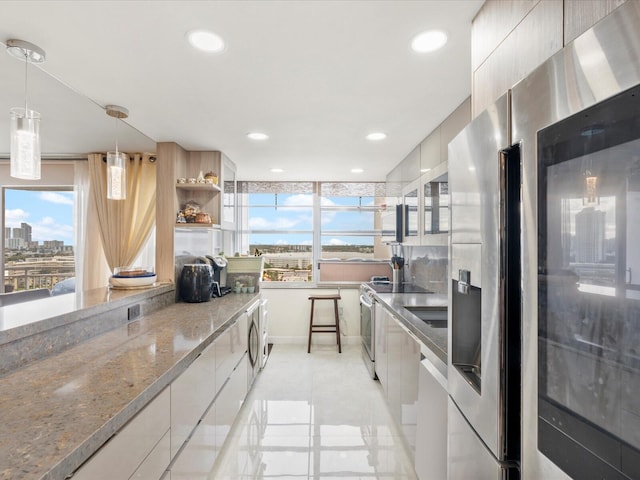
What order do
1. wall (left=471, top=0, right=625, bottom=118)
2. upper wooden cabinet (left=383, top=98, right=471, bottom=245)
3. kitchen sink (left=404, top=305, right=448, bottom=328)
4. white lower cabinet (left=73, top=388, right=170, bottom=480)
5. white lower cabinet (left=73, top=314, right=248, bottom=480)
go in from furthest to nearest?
1. kitchen sink (left=404, top=305, right=448, bottom=328)
2. upper wooden cabinet (left=383, top=98, right=471, bottom=245)
3. white lower cabinet (left=73, top=314, right=248, bottom=480)
4. white lower cabinet (left=73, top=388, right=170, bottom=480)
5. wall (left=471, top=0, right=625, bottom=118)

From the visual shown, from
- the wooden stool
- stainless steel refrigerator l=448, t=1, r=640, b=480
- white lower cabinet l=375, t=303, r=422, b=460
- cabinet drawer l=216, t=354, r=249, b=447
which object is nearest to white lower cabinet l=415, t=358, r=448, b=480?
white lower cabinet l=375, t=303, r=422, b=460

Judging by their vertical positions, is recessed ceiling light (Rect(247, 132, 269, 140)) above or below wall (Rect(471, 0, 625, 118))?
above

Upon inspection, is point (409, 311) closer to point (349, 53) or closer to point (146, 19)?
point (349, 53)

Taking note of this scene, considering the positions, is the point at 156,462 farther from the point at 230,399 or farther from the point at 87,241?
the point at 87,241

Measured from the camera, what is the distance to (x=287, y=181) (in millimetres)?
5090

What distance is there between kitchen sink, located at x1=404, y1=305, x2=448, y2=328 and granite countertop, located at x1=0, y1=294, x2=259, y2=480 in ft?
4.79

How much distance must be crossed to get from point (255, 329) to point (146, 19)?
271 centimetres

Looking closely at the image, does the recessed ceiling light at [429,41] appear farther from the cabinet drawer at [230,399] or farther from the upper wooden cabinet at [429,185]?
the cabinet drawer at [230,399]

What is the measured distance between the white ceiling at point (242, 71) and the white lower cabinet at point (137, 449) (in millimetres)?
1537

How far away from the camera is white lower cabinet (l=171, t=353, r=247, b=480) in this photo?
61.8 inches

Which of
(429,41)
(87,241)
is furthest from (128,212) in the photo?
(429,41)

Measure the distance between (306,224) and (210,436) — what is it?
141 inches

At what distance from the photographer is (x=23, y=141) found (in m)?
1.65

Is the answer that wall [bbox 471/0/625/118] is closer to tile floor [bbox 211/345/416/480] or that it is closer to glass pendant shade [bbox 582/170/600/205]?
glass pendant shade [bbox 582/170/600/205]
